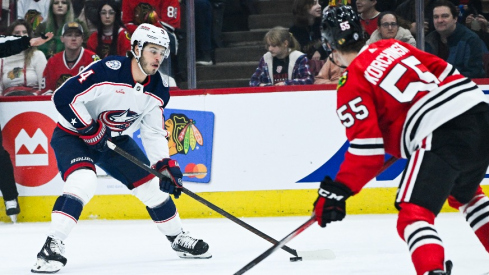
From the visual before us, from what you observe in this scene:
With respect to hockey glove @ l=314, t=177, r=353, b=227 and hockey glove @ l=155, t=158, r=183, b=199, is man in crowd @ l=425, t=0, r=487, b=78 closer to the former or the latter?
hockey glove @ l=155, t=158, r=183, b=199

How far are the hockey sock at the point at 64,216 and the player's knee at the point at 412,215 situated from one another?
175cm

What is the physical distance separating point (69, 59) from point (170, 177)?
212 cm

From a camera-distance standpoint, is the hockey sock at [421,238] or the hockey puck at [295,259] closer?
the hockey sock at [421,238]

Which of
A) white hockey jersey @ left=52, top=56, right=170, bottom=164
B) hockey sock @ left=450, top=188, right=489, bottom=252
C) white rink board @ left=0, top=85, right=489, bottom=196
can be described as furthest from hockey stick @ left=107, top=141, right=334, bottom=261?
white rink board @ left=0, top=85, right=489, bottom=196

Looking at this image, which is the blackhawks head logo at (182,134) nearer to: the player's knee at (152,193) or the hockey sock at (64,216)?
the player's knee at (152,193)

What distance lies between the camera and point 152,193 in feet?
12.6

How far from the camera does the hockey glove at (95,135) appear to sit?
3.64 meters

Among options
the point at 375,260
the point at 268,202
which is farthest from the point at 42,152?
the point at 375,260

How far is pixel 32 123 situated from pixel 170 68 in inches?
44.1

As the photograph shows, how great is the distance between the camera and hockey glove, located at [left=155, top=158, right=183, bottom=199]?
3.69 m

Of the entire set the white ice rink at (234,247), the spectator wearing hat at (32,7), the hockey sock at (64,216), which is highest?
the spectator wearing hat at (32,7)

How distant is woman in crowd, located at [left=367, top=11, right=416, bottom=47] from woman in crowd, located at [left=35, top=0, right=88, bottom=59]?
2.11 m

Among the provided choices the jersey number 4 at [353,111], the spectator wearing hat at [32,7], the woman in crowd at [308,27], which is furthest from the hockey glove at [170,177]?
the spectator wearing hat at [32,7]

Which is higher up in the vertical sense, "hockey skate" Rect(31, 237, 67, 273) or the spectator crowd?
the spectator crowd
